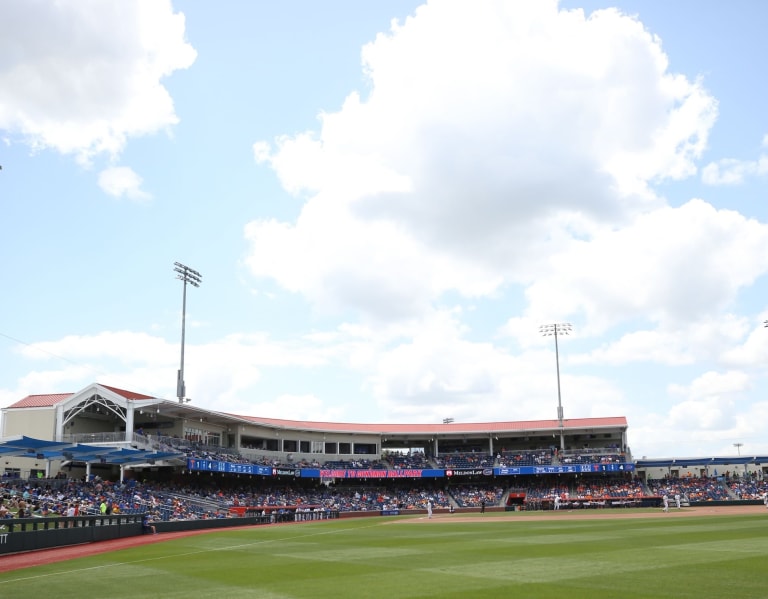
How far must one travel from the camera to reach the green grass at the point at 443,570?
13.0 meters

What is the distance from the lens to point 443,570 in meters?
16.8

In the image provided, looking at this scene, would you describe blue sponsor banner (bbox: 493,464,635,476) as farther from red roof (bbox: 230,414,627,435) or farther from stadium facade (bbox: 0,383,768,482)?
red roof (bbox: 230,414,627,435)

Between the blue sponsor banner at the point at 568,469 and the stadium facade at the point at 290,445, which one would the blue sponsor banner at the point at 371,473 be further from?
the blue sponsor banner at the point at 568,469

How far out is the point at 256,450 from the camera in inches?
2886

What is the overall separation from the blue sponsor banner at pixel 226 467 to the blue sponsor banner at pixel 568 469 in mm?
25608

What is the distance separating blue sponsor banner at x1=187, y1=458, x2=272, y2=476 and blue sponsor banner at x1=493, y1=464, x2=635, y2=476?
25.6 metres

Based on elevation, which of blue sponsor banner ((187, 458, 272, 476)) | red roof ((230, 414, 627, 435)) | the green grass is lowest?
the green grass

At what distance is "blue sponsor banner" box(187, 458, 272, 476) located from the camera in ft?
186

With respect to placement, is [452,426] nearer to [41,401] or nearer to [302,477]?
A: [302,477]

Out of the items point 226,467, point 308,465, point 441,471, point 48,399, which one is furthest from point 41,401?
point 441,471

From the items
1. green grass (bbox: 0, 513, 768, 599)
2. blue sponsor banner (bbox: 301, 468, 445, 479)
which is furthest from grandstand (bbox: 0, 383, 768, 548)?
green grass (bbox: 0, 513, 768, 599)

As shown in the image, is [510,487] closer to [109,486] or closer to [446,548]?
[109,486]

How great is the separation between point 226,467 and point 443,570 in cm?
4703

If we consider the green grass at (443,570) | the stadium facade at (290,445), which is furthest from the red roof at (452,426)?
the green grass at (443,570)
